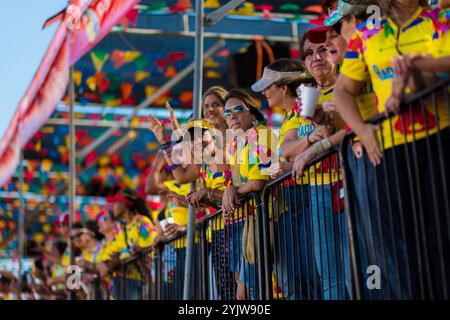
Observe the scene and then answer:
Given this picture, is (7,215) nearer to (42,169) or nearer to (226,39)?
(42,169)

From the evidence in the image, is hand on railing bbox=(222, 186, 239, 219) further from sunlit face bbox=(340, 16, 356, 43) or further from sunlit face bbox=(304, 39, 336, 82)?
sunlit face bbox=(340, 16, 356, 43)

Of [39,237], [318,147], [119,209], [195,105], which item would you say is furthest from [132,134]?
[318,147]

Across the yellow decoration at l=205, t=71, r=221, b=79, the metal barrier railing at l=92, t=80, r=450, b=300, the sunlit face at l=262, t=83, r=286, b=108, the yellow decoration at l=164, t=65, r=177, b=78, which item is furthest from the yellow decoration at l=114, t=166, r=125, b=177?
the sunlit face at l=262, t=83, r=286, b=108

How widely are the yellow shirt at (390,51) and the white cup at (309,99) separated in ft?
0.65


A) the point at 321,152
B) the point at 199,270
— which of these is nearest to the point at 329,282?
the point at 321,152

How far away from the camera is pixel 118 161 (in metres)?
17.5

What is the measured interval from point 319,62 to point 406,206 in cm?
154

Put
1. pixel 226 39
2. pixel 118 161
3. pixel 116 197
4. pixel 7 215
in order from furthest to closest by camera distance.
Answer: pixel 7 215
pixel 118 161
pixel 226 39
pixel 116 197

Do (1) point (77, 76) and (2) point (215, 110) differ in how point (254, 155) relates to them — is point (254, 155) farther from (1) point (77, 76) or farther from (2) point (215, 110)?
(1) point (77, 76)

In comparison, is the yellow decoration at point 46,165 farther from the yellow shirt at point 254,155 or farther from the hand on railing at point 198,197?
the yellow shirt at point 254,155

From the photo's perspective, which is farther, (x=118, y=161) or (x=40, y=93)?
(x=118, y=161)

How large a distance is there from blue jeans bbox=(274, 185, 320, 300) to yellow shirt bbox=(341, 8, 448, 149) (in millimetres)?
868

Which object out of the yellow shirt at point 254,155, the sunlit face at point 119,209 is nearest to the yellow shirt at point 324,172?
the yellow shirt at point 254,155

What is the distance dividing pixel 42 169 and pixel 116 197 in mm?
7984
